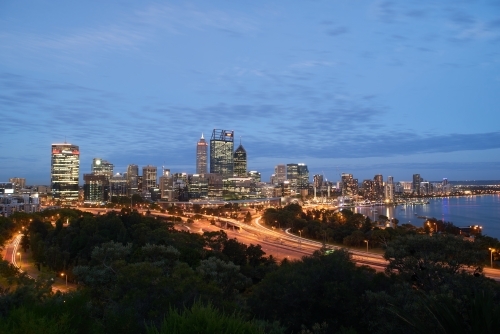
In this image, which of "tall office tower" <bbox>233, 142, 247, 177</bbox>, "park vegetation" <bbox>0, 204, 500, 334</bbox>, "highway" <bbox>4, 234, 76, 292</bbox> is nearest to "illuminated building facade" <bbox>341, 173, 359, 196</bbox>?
"tall office tower" <bbox>233, 142, 247, 177</bbox>

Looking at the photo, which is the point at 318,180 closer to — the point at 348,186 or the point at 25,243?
the point at 348,186

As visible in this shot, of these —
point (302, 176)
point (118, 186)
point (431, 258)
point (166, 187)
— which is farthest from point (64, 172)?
point (431, 258)

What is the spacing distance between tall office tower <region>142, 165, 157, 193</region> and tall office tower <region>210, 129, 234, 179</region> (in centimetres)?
2018

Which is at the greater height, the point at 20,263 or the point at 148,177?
the point at 148,177

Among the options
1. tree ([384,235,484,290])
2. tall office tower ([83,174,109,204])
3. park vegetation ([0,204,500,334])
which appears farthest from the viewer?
tall office tower ([83,174,109,204])

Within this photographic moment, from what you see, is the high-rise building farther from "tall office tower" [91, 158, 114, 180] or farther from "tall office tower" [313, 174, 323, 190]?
"tall office tower" [313, 174, 323, 190]

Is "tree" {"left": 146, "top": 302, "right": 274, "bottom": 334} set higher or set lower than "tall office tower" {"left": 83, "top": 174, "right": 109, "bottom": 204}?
lower

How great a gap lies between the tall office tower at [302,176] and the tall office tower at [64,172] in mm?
79003

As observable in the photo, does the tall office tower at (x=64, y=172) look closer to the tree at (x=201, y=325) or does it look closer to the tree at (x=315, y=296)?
the tree at (x=315, y=296)

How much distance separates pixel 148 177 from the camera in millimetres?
133375

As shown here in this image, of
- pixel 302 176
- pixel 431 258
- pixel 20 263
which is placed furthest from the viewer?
pixel 302 176

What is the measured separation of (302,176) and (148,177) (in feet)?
185

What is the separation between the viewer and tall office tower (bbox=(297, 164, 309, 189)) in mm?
156500

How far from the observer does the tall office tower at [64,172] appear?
10075 cm
